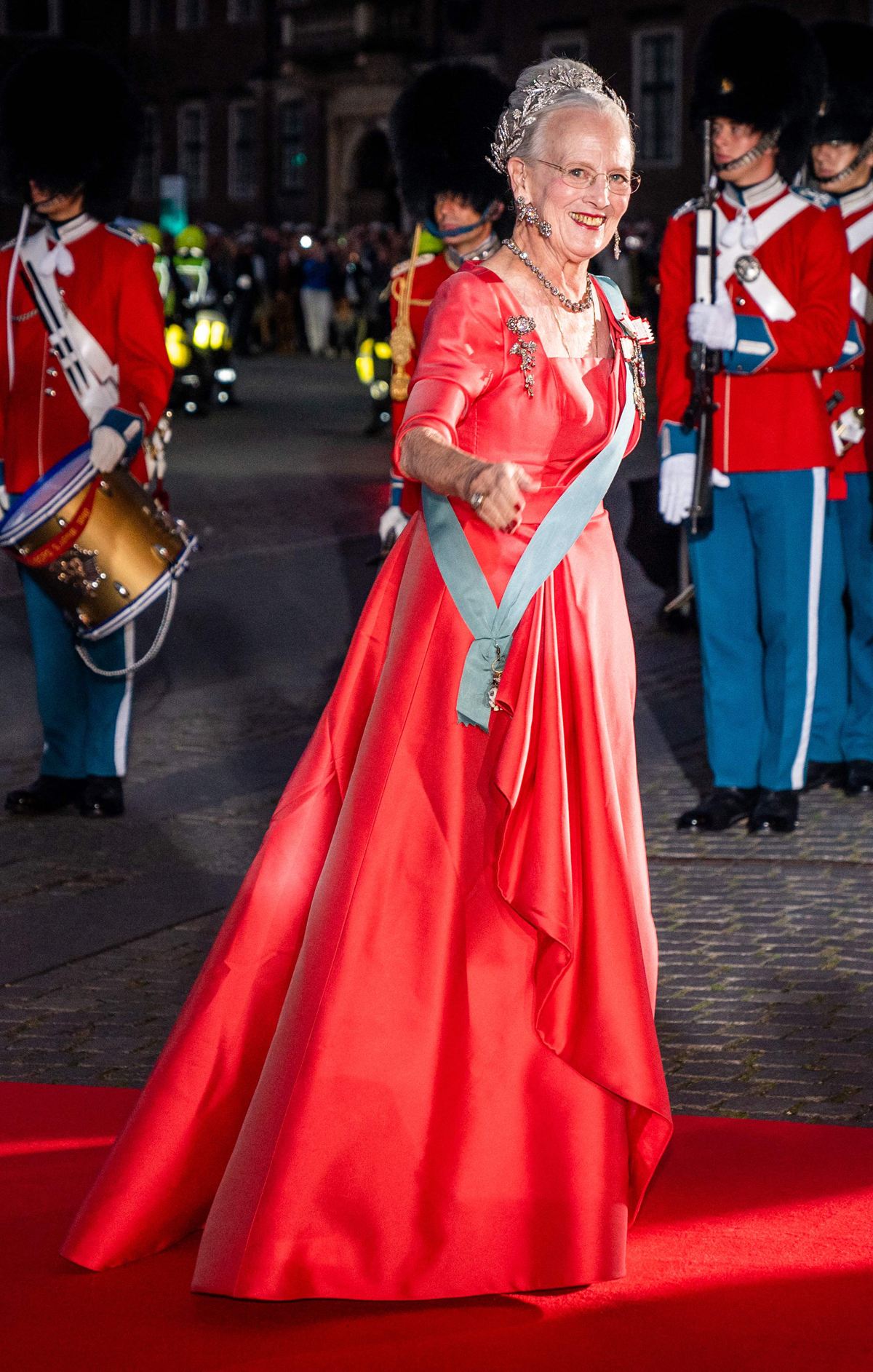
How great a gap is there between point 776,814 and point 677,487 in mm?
1031

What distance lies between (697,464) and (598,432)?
105 inches

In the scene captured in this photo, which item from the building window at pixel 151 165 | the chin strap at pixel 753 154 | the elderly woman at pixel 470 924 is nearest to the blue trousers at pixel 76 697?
the chin strap at pixel 753 154

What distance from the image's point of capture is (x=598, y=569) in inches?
122

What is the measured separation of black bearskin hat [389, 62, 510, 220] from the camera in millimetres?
5762

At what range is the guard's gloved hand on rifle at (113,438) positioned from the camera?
5484mm

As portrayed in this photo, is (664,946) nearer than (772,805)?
Yes

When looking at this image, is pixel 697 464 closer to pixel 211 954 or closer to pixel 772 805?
pixel 772 805

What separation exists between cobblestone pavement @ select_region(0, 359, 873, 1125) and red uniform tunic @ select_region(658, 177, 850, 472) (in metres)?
1.18

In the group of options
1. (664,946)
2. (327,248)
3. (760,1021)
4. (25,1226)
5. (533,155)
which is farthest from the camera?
(327,248)

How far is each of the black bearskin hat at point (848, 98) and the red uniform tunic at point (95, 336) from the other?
2186 millimetres

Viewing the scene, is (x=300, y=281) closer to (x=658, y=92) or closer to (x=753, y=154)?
(x=658, y=92)

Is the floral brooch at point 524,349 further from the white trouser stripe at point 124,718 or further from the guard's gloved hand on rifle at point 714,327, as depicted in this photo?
the white trouser stripe at point 124,718

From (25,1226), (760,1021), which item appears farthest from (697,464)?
(25,1226)

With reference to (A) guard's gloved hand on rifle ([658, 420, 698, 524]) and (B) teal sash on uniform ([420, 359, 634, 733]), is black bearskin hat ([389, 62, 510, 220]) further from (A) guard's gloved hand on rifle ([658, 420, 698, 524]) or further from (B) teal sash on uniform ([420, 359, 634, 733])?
(B) teal sash on uniform ([420, 359, 634, 733])
